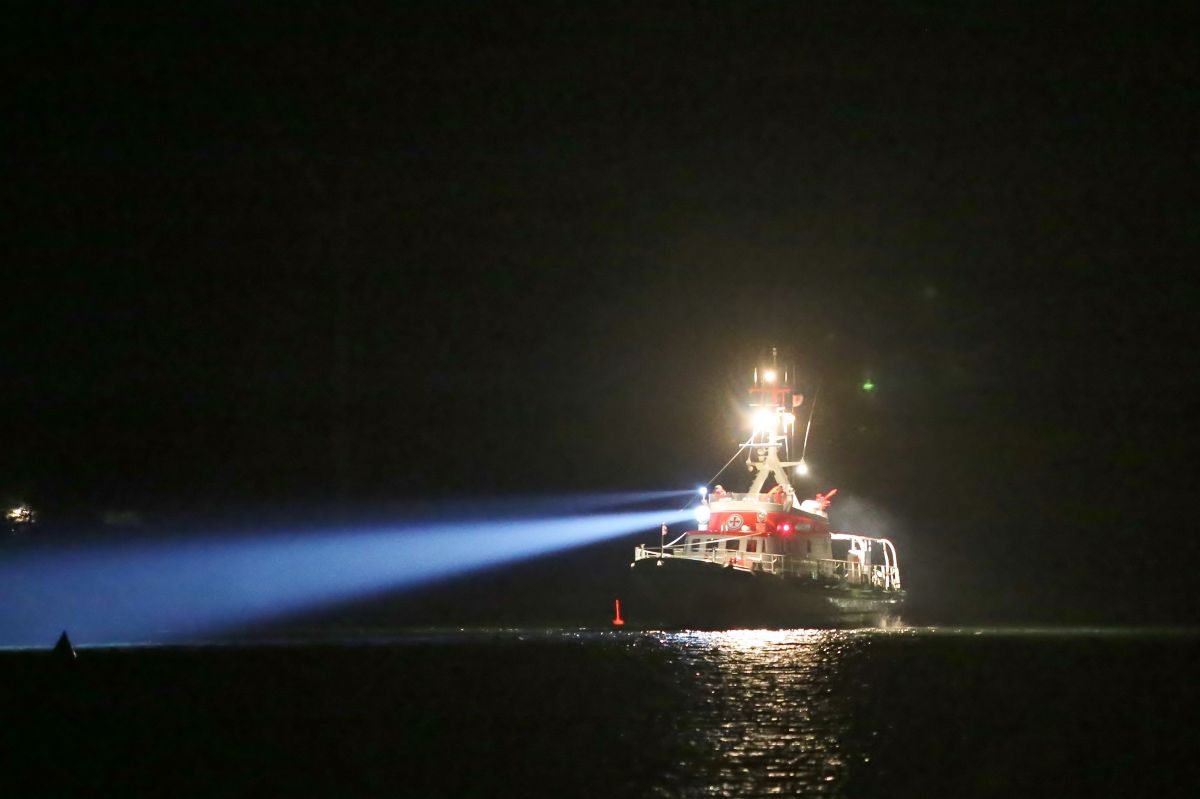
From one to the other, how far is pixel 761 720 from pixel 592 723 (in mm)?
2723

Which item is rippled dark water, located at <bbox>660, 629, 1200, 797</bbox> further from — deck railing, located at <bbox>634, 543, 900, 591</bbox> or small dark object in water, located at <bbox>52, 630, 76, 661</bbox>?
deck railing, located at <bbox>634, 543, 900, 591</bbox>

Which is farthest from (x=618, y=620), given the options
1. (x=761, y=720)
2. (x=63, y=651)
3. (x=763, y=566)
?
(x=63, y=651)

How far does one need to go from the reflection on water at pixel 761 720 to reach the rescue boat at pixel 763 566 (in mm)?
8501

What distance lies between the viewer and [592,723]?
733 inches

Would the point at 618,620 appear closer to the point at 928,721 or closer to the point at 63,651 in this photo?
the point at 928,721

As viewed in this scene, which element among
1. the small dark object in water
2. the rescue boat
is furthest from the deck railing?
the small dark object in water

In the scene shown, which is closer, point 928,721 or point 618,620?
point 928,721

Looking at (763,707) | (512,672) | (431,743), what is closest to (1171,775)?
(763,707)

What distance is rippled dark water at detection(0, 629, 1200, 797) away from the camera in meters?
14.4

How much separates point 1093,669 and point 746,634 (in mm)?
11058

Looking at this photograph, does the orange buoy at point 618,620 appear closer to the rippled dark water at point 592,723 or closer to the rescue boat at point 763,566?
the rescue boat at point 763,566

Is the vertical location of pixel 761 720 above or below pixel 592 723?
below

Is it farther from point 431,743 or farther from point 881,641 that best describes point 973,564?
point 431,743

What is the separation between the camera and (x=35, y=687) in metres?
19.6
